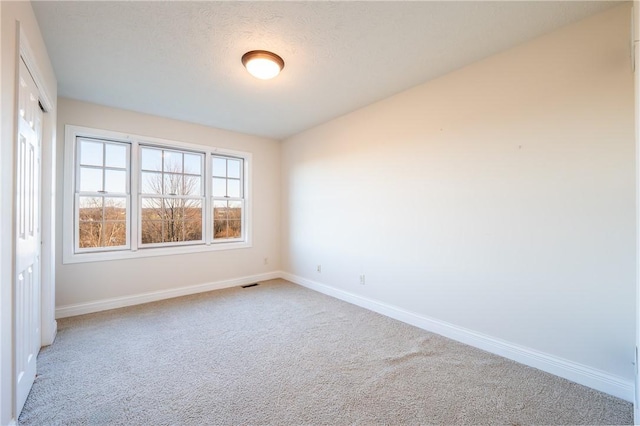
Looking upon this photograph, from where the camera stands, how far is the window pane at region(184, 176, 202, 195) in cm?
434

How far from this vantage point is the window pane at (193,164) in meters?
4.35

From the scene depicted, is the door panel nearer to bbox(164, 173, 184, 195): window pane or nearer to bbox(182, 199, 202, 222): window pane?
bbox(164, 173, 184, 195): window pane

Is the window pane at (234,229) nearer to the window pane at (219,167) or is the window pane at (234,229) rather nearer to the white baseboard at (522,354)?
the window pane at (219,167)

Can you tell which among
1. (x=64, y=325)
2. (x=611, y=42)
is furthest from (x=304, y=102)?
(x=64, y=325)

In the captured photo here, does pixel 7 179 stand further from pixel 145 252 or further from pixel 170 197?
pixel 170 197

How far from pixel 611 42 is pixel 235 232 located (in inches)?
192

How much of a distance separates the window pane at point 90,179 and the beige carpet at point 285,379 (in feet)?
5.30

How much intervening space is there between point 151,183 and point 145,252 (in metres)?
1.01

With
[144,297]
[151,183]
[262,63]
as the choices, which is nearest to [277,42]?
[262,63]

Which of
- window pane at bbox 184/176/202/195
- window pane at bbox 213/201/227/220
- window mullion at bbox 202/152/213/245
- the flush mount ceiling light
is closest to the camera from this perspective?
the flush mount ceiling light

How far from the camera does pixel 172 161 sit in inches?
166

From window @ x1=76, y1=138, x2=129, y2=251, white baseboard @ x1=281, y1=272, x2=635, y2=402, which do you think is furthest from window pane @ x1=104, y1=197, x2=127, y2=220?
white baseboard @ x1=281, y1=272, x2=635, y2=402

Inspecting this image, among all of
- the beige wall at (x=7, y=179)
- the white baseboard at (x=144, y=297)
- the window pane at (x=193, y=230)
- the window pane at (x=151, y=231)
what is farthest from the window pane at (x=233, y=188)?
the beige wall at (x=7, y=179)

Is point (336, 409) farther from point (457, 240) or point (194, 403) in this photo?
point (457, 240)
